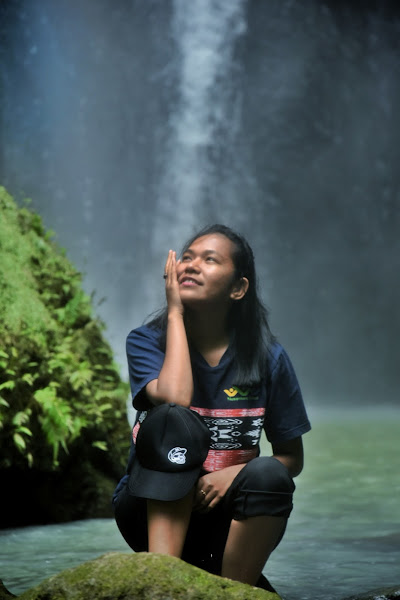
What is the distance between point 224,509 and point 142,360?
500mm

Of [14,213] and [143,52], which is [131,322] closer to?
[143,52]

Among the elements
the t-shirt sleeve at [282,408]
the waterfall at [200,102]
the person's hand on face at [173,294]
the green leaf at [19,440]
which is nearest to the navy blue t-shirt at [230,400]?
the t-shirt sleeve at [282,408]

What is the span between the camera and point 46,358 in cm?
407

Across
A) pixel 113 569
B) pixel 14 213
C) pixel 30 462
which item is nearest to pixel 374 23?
pixel 14 213

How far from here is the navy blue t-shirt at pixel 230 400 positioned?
2084 millimetres

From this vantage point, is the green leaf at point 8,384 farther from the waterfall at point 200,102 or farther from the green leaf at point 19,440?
the waterfall at point 200,102

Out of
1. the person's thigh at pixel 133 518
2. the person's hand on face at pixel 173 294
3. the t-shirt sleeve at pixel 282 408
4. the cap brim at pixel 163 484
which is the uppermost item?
the person's hand on face at pixel 173 294

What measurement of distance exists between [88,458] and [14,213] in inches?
72.2

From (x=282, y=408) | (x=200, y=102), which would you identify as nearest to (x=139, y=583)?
(x=282, y=408)

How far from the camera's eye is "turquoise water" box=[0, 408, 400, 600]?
8.39 ft

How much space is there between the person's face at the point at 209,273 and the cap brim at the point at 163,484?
549 mm

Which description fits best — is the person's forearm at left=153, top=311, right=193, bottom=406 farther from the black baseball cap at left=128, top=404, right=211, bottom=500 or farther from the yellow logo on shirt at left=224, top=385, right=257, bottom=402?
the yellow logo on shirt at left=224, top=385, right=257, bottom=402

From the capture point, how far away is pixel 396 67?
76.0 feet

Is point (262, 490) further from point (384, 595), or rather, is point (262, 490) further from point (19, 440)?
point (19, 440)
